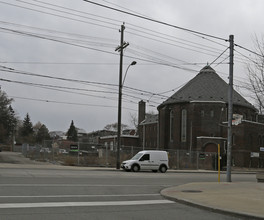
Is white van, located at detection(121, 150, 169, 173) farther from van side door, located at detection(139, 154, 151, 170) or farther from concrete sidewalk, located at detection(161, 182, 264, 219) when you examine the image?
concrete sidewalk, located at detection(161, 182, 264, 219)

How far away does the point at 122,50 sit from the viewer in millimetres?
32375

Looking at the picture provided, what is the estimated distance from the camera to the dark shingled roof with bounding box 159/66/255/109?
63.2m

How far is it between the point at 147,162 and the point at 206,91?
3693cm

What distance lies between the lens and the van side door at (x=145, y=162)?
29.9 meters

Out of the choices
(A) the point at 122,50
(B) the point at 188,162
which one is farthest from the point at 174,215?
(B) the point at 188,162

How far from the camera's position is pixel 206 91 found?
64.1 metres

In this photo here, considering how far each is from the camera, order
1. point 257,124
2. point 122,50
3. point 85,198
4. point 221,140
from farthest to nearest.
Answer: point 221,140, point 257,124, point 122,50, point 85,198

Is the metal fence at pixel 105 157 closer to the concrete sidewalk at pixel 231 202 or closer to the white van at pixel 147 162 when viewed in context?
the white van at pixel 147 162

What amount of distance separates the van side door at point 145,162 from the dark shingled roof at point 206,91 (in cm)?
3359

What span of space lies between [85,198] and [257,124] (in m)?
50.3

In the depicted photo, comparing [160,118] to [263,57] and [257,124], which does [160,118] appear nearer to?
[257,124]

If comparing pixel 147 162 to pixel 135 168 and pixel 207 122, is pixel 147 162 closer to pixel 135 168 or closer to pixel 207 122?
pixel 135 168

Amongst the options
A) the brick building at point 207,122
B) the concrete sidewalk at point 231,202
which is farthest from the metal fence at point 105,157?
the concrete sidewalk at point 231,202

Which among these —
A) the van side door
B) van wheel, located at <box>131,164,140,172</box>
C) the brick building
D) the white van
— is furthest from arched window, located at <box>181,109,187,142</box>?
van wheel, located at <box>131,164,140,172</box>
